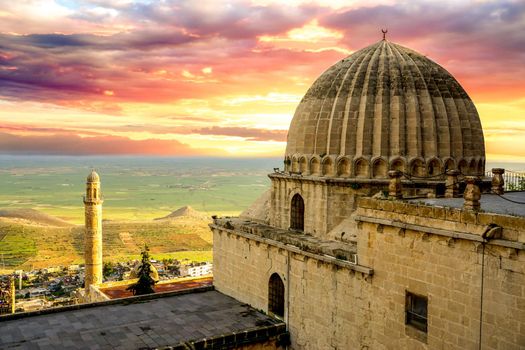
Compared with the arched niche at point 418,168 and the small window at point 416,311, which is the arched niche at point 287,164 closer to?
the arched niche at point 418,168

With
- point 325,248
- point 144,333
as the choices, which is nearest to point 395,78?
point 325,248

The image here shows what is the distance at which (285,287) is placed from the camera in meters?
15.2

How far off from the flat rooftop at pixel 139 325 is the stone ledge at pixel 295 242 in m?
2.60

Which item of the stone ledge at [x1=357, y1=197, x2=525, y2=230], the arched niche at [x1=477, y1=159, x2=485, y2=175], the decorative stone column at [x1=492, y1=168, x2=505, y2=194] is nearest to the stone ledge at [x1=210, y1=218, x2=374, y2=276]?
the stone ledge at [x1=357, y1=197, x2=525, y2=230]

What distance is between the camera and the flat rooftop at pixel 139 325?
13988 mm

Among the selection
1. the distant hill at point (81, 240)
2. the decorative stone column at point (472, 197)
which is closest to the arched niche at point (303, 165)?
the decorative stone column at point (472, 197)

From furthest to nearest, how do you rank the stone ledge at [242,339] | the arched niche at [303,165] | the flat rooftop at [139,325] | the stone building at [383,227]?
the arched niche at [303,165] → the flat rooftop at [139,325] → the stone ledge at [242,339] → the stone building at [383,227]

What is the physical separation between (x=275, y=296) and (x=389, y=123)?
21.9 feet

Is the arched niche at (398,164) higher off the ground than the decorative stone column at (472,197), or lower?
higher

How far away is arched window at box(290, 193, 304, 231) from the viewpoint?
16.5 meters

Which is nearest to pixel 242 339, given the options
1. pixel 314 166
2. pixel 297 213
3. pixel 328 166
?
pixel 297 213

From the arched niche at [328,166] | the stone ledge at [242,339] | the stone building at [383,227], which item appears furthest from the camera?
the arched niche at [328,166]

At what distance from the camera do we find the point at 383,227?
1156cm

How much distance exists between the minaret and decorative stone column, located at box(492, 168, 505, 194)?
28.7 meters
